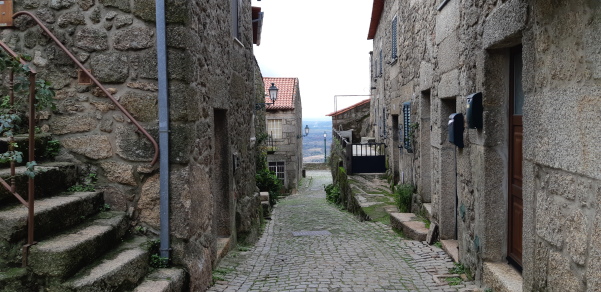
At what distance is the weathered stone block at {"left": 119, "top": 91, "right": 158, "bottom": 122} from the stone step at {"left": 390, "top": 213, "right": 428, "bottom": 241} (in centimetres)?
427

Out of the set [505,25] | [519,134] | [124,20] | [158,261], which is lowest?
[158,261]

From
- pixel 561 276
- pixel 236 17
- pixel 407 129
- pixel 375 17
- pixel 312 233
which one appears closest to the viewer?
pixel 561 276

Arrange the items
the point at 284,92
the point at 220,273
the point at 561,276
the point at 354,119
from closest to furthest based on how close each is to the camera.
A: the point at 561,276 → the point at 220,273 → the point at 284,92 → the point at 354,119

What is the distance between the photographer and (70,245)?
10.5 ft

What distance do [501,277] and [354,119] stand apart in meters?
19.3

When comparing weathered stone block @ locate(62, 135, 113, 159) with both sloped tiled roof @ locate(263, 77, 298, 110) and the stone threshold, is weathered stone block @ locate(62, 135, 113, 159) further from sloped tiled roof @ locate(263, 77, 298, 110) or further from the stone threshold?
sloped tiled roof @ locate(263, 77, 298, 110)

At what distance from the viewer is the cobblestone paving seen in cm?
481

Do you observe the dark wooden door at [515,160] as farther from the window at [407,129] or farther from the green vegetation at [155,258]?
the window at [407,129]

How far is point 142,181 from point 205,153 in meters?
0.81

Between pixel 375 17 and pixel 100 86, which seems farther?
pixel 375 17

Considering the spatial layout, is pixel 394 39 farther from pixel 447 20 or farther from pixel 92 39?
pixel 92 39

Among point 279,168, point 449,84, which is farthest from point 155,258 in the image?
point 279,168

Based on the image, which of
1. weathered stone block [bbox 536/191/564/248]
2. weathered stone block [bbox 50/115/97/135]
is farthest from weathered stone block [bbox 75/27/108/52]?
weathered stone block [bbox 536/191/564/248]

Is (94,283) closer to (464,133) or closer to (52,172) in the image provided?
(52,172)
